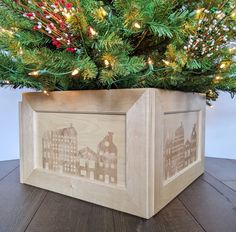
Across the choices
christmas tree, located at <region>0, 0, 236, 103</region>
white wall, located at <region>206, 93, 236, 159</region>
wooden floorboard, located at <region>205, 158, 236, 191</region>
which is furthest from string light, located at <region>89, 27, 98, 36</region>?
white wall, located at <region>206, 93, 236, 159</region>

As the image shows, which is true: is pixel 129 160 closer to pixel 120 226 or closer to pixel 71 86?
pixel 120 226

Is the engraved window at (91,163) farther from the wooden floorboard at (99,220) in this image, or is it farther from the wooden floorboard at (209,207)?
the wooden floorboard at (209,207)

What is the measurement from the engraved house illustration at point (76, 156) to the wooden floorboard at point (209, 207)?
199mm

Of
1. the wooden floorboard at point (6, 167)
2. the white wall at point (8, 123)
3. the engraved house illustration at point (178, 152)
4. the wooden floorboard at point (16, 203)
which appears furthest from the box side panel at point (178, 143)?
the white wall at point (8, 123)

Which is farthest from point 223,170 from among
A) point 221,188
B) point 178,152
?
point 178,152

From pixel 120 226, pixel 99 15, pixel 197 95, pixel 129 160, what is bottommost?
pixel 120 226

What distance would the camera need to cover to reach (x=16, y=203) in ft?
1.87

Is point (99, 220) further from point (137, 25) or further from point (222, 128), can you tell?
point (222, 128)

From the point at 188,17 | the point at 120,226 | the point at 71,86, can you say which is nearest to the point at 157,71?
the point at 188,17

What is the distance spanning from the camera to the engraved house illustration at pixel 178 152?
23.4 inches

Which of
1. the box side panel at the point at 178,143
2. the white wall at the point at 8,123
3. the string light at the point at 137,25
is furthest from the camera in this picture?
the white wall at the point at 8,123

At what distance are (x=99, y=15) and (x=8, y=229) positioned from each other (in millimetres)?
437

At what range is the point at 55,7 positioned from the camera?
446mm

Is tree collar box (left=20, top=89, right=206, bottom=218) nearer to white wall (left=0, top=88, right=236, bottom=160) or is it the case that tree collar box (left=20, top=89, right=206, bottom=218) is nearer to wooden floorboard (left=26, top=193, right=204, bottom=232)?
wooden floorboard (left=26, top=193, right=204, bottom=232)
